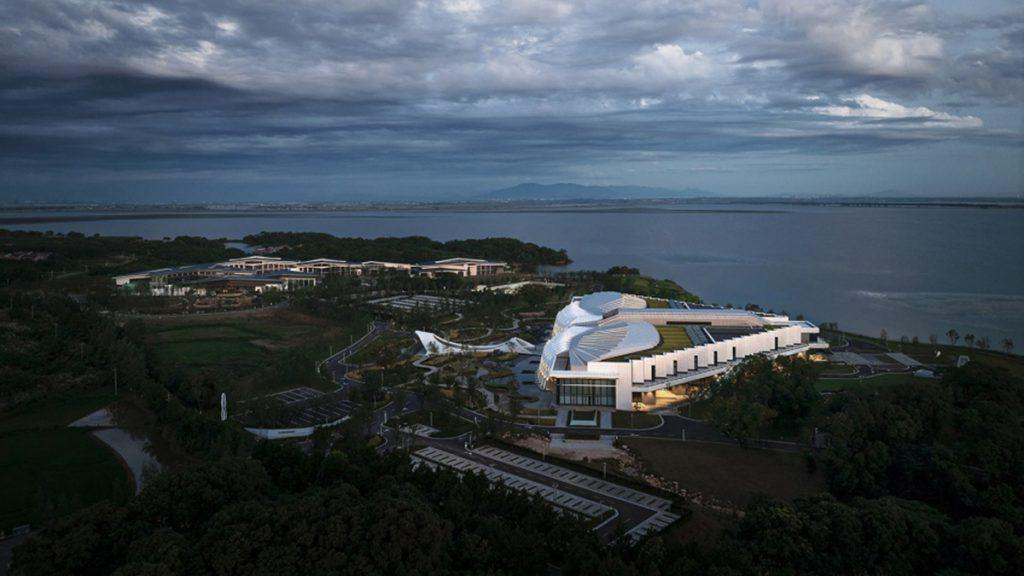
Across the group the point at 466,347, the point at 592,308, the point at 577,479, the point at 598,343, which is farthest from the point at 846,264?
the point at 577,479

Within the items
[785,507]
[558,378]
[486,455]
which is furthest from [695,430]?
[785,507]

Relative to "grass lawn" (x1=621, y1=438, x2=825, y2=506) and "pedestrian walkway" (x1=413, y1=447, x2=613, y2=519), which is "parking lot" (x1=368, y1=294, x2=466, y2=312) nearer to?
"pedestrian walkway" (x1=413, y1=447, x2=613, y2=519)

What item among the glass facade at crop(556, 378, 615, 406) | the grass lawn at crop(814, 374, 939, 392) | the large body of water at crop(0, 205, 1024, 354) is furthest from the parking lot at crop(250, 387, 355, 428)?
the large body of water at crop(0, 205, 1024, 354)

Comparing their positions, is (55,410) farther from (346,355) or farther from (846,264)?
(846,264)

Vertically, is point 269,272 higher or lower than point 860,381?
higher

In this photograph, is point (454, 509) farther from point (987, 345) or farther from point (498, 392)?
point (987, 345)

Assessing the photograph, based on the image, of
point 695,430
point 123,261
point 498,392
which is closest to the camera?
point 695,430

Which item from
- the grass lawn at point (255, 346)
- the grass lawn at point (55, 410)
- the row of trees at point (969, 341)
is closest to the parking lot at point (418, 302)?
the grass lawn at point (255, 346)
